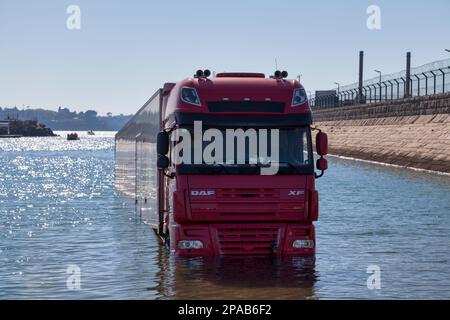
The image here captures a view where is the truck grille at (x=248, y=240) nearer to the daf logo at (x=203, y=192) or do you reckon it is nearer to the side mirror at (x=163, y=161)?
the daf logo at (x=203, y=192)

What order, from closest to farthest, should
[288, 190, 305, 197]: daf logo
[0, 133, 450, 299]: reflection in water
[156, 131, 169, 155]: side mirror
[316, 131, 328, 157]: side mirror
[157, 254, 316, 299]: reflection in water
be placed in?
[157, 254, 316, 299]: reflection in water, [0, 133, 450, 299]: reflection in water, [288, 190, 305, 197]: daf logo, [156, 131, 169, 155]: side mirror, [316, 131, 328, 157]: side mirror

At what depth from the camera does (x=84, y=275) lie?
1452cm

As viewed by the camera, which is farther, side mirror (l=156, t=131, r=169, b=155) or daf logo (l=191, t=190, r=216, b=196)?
side mirror (l=156, t=131, r=169, b=155)

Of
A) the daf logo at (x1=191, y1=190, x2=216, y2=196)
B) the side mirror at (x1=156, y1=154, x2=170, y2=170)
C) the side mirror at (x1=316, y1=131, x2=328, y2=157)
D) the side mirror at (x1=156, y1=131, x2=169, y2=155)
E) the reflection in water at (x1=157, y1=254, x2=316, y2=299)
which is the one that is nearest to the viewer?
the reflection in water at (x1=157, y1=254, x2=316, y2=299)

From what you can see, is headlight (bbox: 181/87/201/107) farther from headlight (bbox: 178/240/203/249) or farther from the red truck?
headlight (bbox: 178/240/203/249)

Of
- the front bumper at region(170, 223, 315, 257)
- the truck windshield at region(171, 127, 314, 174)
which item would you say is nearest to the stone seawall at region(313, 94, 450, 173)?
the truck windshield at region(171, 127, 314, 174)

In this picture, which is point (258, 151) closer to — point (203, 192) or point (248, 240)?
point (203, 192)

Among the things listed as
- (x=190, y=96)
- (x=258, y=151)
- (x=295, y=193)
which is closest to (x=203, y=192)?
(x=258, y=151)

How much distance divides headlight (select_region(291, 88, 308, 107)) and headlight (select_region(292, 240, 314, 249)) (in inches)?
93.4

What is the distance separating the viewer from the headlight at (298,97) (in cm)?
1509

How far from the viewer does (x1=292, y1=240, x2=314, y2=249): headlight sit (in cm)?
1498

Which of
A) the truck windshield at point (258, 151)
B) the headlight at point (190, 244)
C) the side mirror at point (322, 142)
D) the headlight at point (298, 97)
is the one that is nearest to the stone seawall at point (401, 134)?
the side mirror at point (322, 142)
